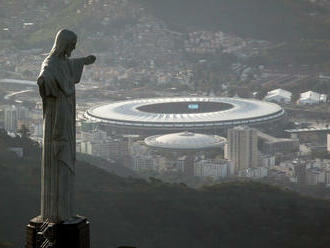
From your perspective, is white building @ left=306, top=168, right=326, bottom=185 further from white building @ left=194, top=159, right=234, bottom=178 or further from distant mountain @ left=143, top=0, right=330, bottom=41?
distant mountain @ left=143, top=0, right=330, bottom=41

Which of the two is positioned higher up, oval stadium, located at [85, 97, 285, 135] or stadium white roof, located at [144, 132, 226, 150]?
oval stadium, located at [85, 97, 285, 135]

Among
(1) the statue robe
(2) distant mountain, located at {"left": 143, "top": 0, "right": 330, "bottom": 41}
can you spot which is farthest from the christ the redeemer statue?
(2) distant mountain, located at {"left": 143, "top": 0, "right": 330, "bottom": 41}

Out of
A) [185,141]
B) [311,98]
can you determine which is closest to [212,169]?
[185,141]

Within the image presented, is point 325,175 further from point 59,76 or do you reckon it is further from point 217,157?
point 59,76

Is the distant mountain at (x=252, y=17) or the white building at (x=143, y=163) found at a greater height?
the distant mountain at (x=252, y=17)

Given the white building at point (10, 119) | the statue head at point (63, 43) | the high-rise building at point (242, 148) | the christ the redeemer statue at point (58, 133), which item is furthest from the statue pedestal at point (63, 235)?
the white building at point (10, 119)

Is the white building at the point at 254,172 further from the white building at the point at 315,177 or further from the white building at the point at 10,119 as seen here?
the white building at the point at 10,119
